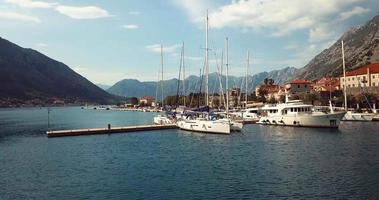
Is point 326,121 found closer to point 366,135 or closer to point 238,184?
point 366,135

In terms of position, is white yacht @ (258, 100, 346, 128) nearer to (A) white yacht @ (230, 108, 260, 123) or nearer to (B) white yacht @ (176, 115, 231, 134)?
(A) white yacht @ (230, 108, 260, 123)

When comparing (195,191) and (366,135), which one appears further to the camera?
(366,135)

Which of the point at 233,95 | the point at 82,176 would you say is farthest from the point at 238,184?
the point at 233,95

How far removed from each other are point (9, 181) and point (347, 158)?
116ft

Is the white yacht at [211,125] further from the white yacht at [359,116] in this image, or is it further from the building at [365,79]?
the building at [365,79]

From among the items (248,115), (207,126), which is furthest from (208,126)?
(248,115)

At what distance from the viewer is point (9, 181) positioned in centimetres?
3753

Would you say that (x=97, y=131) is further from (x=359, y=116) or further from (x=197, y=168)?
(x=359, y=116)

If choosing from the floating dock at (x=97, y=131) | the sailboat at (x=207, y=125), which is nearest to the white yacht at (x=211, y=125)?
the sailboat at (x=207, y=125)

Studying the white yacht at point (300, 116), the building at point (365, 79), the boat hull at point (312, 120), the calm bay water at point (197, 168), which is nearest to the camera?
the calm bay water at point (197, 168)

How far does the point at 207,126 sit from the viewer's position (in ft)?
247

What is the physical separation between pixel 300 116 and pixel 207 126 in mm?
22519

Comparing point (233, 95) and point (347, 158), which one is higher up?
point (233, 95)

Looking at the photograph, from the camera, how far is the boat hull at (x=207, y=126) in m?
72.6
